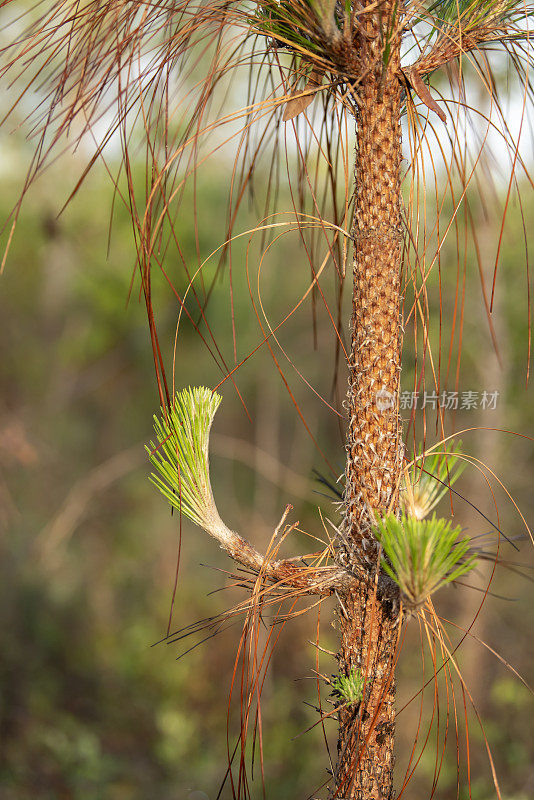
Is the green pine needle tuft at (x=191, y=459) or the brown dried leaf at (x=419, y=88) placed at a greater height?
the brown dried leaf at (x=419, y=88)

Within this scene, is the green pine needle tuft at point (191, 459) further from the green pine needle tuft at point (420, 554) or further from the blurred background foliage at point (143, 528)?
the blurred background foliage at point (143, 528)

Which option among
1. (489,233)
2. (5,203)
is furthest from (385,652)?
(5,203)

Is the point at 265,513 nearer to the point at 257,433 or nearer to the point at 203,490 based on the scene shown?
the point at 257,433

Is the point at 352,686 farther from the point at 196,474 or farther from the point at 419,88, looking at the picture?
the point at 419,88

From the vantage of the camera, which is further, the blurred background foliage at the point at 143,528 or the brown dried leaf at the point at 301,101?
the blurred background foliage at the point at 143,528

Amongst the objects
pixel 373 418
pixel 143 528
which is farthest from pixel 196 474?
pixel 143 528

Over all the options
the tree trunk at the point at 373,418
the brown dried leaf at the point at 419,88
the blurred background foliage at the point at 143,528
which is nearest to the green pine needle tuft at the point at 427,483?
the tree trunk at the point at 373,418
